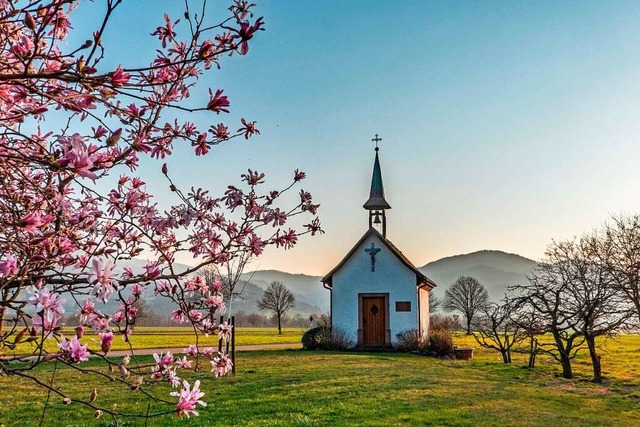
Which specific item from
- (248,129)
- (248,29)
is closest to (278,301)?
(248,129)

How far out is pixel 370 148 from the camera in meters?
27.5

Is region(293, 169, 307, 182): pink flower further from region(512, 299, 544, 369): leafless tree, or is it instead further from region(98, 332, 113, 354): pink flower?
region(512, 299, 544, 369): leafless tree

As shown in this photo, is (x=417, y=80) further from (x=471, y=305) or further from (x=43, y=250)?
(x=471, y=305)

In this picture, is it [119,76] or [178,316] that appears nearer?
[119,76]

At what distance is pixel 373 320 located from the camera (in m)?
23.3

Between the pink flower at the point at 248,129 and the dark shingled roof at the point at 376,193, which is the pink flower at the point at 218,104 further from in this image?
the dark shingled roof at the point at 376,193

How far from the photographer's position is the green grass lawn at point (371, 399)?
26.1 ft

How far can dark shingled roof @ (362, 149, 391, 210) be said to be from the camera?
25234 mm

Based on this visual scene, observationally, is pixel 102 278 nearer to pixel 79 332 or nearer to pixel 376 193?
pixel 79 332

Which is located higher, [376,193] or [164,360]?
[376,193]

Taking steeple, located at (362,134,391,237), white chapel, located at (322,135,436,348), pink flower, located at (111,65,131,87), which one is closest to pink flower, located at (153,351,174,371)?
pink flower, located at (111,65,131,87)

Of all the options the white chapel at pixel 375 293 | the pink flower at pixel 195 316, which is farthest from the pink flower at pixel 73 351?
the white chapel at pixel 375 293

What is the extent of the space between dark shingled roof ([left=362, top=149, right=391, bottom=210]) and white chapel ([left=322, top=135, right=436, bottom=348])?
135 centimetres

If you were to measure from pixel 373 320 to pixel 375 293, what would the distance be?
127cm
